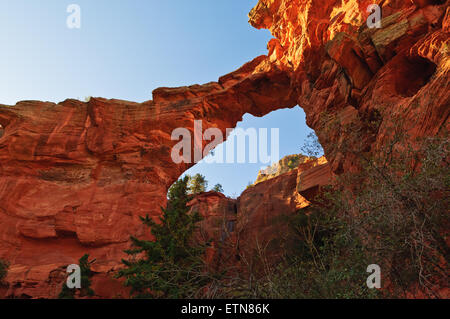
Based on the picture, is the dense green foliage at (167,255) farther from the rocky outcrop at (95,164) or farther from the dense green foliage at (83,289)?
the rocky outcrop at (95,164)

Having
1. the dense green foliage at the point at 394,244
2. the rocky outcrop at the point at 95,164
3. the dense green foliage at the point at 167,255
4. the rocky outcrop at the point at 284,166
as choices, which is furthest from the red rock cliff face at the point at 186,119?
the rocky outcrop at the point at 284,166

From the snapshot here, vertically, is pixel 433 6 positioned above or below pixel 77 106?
below

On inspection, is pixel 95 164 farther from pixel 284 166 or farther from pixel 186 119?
pixel 284 166

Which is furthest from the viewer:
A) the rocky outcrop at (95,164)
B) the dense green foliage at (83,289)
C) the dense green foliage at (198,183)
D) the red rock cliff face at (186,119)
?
the dense green foliage at (198,183)

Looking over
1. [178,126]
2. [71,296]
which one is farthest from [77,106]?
[71,296]

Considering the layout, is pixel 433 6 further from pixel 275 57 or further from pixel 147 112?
pixel 147 112

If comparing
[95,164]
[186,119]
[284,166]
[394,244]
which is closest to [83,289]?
[95,164]

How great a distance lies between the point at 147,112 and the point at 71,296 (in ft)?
51.3

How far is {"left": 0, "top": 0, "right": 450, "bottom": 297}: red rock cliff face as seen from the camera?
12992 millimetres

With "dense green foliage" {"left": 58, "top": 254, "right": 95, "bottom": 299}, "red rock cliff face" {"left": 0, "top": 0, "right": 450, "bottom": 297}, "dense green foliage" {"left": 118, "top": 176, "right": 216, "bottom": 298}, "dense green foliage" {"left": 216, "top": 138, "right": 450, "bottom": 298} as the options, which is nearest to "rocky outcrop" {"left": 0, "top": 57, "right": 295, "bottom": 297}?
"red rock cliff face" {"left": 0, "top": 0, "right": 450, "bottom": 297}

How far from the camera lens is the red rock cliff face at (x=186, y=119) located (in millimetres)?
12992

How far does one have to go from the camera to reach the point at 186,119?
960 inches

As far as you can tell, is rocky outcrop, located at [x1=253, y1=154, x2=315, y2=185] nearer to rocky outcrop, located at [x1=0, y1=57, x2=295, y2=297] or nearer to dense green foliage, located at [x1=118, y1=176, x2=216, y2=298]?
rocky outcrop, located at [x1=0, y1=57, x2=295, y2=297]

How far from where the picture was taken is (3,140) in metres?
21.4
